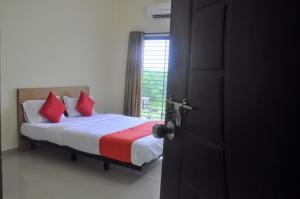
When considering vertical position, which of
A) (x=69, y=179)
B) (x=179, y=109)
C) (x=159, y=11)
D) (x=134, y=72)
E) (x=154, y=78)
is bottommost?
(x=69, y=179)

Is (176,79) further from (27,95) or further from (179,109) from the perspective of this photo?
(27,95)

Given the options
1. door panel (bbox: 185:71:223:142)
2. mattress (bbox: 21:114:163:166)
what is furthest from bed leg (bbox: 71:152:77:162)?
door panel (bbox: 185:71:223:142)

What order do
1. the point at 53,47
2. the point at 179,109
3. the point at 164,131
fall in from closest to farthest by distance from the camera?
1. the point at 179,109
2. the point at 164,131
3. the point at 53,47

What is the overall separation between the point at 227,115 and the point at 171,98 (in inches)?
17.4

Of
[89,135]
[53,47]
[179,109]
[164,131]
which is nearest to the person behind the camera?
[179,109]

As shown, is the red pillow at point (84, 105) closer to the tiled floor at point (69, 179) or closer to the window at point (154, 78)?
the tiled floor at point (69, 179)

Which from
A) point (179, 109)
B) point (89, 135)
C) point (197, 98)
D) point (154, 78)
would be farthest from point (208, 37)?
point (154, 78)

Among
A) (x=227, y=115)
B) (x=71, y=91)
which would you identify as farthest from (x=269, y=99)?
(x=71, y=91)

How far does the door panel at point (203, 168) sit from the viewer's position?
2.73 feet

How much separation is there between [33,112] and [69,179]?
1.49m

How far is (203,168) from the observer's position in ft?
3.05

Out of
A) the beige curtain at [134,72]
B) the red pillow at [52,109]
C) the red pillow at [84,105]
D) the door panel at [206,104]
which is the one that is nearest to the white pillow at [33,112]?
the red pillow at [52,109]

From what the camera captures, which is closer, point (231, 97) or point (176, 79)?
point (231, 97)

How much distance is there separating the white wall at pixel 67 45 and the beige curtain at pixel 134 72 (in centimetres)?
22
